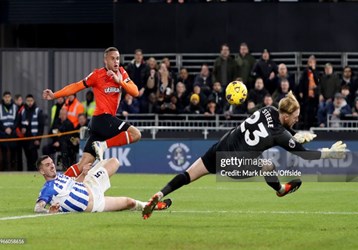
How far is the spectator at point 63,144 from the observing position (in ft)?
97.8

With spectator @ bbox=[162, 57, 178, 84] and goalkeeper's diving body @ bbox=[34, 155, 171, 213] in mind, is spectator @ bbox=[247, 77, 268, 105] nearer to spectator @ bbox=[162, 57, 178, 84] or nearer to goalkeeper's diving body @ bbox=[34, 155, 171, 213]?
spectator @ bbox=[162, 57, 178, 84]

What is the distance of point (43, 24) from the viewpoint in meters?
36.4

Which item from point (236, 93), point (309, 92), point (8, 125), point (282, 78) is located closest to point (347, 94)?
Result: point (309, 92)

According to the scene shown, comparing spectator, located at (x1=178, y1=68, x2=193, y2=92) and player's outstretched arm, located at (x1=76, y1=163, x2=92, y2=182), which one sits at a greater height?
spectator, located at (x1=178, y1=68, x2=193, y2=92)

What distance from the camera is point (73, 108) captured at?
3023 cm

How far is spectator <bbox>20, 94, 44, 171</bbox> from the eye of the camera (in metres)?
30.2

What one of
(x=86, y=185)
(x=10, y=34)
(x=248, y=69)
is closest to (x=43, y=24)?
(x=10, y=34)

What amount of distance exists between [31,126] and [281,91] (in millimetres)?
7095

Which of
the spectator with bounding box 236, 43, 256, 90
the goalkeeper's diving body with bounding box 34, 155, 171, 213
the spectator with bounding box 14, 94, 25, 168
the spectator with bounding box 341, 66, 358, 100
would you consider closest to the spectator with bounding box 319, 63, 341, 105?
the spectator with bounding box 341, 66, 358, 100

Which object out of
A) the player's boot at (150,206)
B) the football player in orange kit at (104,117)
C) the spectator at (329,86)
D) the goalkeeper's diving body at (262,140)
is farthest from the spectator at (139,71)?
the player's boot at (150,206)

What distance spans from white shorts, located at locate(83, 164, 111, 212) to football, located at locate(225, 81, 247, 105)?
5643 mm
